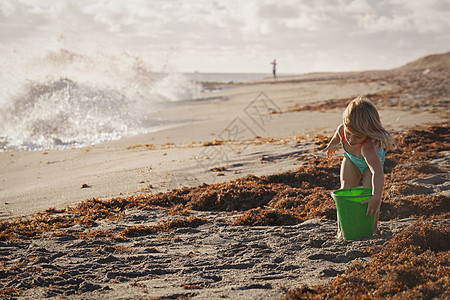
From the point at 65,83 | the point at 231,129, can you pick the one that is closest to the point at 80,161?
the point at 231,129

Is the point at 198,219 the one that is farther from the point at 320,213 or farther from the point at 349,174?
the point at 349,174

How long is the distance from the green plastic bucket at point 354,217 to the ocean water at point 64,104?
8.67 m

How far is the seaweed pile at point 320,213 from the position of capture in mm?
2551

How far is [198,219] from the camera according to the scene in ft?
14.0

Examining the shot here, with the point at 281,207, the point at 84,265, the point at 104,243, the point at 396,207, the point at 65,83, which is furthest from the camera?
the point at 65,83

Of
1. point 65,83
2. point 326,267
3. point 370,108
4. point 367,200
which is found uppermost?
point 65,83

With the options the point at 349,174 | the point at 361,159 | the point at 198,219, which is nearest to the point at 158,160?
the point at 198,219

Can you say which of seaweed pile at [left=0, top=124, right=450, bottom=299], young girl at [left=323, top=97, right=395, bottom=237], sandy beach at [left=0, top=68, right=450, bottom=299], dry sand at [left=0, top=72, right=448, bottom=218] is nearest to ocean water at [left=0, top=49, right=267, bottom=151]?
dry sand at [left=0, top=72, right=448, bottom=218]

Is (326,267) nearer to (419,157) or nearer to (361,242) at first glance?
(361,242)

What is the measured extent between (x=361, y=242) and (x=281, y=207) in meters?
1.43

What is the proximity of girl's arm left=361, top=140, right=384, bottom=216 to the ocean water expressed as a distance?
879 centimetres

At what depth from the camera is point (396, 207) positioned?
161 inches

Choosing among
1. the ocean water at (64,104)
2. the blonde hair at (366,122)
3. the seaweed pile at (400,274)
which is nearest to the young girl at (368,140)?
the blonde hair at (366,122)

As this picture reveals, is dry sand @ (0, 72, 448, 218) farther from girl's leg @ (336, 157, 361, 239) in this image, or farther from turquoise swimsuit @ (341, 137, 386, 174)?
turquoise swimsuit @ (341, 137, 386, 174)
